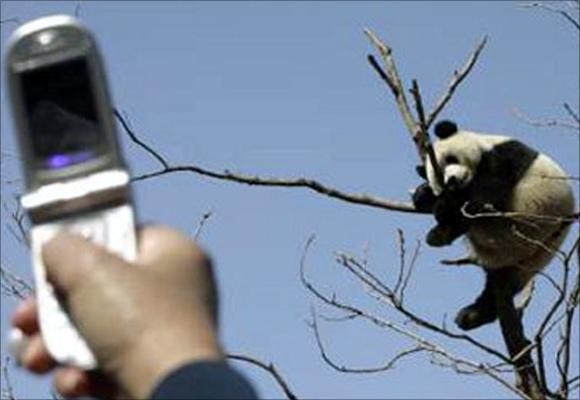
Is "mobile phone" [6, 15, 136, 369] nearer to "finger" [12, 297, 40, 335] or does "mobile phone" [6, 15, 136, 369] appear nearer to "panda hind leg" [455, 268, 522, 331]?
"finger" [12, 297, 40, 335]

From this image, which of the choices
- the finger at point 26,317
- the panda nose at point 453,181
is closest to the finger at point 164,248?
the finger at point 26,317

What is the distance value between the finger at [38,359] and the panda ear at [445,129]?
585 centimetres

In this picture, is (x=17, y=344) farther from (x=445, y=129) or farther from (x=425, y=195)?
(x=445, y=129)

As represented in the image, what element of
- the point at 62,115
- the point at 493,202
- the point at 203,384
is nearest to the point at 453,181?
the point at 493,202

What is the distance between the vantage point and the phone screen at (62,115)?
96 centimetres

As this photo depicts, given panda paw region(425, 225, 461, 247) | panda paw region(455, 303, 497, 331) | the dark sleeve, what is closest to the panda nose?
panda paw region(425, 225, 461, 247)

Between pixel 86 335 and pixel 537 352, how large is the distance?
9.48 ft

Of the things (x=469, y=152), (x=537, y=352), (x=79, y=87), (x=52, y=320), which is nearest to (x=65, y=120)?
(x=79, y=87)

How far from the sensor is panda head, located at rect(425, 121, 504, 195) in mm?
6418

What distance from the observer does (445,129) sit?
6.77 m

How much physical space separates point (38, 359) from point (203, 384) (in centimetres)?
17

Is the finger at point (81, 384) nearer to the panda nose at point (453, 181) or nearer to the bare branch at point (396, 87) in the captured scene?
the bare branch at point (396, 87)

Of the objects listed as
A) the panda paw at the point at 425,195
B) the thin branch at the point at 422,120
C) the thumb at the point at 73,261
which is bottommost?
the panda paw at the point at 425,195

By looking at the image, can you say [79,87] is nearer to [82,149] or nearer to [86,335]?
[82,149]
